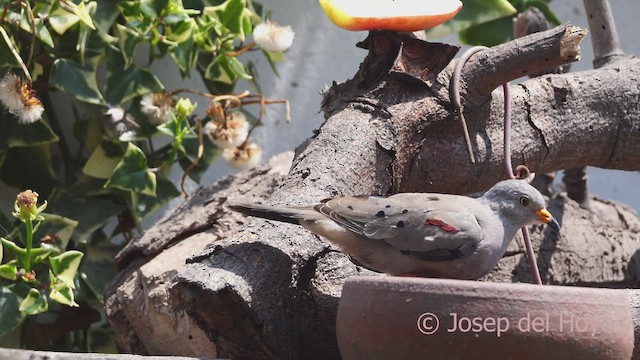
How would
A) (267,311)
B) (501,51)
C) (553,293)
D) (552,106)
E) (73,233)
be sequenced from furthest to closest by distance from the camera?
(73,233) → (552,106) → (501,51) → (267,311) → (553,293)

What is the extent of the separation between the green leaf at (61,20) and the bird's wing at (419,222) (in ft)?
3.06

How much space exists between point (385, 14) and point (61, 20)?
72 centimetres

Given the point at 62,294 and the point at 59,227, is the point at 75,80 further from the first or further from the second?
the point at 62,294

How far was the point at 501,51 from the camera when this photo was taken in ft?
4.99

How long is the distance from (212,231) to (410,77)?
0.50m

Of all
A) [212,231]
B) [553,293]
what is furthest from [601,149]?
[553,293]

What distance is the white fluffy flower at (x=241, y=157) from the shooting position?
204 centimetres

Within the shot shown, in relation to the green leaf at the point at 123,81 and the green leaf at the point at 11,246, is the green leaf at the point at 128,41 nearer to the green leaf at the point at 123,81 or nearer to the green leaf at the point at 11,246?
the green leaf at the point at 123,81

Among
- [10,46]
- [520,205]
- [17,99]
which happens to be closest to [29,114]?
[17,99]

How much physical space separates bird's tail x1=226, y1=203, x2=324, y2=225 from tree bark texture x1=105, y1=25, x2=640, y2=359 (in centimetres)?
5

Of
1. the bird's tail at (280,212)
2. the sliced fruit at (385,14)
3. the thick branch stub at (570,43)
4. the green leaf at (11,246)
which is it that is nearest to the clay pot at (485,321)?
the bird's tail at (280,212)

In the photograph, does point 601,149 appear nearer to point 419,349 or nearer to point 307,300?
point 307,300

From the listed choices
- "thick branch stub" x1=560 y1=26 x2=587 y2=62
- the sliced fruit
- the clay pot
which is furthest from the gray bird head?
the sliced fruit

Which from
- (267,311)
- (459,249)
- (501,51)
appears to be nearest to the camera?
(459,249)
